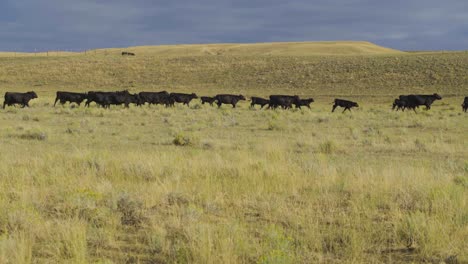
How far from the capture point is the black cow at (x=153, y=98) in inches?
1423

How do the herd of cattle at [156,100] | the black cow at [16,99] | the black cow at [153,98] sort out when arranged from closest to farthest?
the black cow at [16,99], the herd of cattle at [156,100], the black cow at [153,98]

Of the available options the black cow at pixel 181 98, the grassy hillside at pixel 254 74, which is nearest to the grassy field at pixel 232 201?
the black cow at pixel 181 98

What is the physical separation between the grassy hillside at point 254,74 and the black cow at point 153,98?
69.5 ft

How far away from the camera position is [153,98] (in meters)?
36.7

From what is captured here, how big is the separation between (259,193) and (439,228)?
2673 mm

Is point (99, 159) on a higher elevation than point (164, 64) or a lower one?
lower

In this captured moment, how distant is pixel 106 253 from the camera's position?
4.89 meters

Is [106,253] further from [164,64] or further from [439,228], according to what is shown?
[164,64]

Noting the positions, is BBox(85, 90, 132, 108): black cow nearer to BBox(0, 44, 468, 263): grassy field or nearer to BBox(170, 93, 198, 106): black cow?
BBox(170, 93, 198, 106): black cow

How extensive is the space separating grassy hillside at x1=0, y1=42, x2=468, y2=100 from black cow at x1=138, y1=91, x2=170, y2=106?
2117 centimetres

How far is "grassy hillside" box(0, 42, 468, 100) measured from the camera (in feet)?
183

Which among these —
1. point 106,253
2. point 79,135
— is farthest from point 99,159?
point 79,135

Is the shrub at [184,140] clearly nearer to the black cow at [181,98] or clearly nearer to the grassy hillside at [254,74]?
the black cow at [181,98]

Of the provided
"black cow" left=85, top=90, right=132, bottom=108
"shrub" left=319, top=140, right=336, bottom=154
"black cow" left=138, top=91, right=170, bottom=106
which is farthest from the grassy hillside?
"shrub" left=319, top=140, right=336, bottom=154
